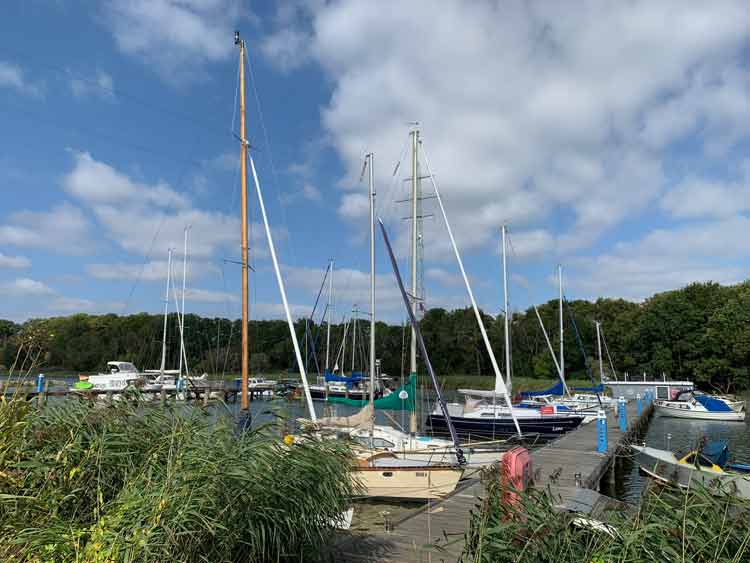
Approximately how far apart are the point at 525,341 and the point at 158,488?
79.4m

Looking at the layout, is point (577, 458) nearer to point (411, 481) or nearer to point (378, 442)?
point (378, 442)

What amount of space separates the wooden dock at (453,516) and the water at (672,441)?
1025mm

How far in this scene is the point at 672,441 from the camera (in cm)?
2898

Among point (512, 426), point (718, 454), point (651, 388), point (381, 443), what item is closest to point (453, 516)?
point (381, 443)

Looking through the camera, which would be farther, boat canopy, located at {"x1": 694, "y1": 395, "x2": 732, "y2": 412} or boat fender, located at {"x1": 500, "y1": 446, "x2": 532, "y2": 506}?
boat canopy, located at {"x1": 694, "y1": 395, "x2": 732, "y2": 412}

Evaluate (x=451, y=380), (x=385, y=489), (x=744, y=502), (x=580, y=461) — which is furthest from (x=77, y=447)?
(x=451, y=380)

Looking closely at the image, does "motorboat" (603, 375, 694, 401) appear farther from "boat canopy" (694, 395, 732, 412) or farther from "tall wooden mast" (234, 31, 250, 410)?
"tall wooden mast" (234, 31, 250, 410)

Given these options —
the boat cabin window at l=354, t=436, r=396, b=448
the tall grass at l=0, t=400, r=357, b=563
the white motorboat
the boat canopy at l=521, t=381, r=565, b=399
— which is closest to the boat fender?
the tall grass at l=0, t=400, r=357, b=563

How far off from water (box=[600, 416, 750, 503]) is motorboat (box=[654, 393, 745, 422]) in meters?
0.40

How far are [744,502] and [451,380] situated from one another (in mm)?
68362

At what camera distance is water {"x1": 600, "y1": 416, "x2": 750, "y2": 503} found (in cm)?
1848

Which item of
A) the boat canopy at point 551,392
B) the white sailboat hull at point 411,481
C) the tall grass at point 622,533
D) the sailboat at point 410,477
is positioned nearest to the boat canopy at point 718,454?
the sailboat at point 410,477

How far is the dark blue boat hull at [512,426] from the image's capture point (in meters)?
24.0

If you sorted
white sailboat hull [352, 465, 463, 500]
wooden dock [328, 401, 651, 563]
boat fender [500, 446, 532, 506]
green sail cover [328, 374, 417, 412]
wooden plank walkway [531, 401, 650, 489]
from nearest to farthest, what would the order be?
1. boat fender [500, 446, 532, 506]
2. wooden dock [328, 401, 651, 563]
3. white sailboat hull [352, 465, 463, 500]
4. wooden plank walkway [531, 401, 650, 489]
5. green sail cover [328, 374, 417, 412]
